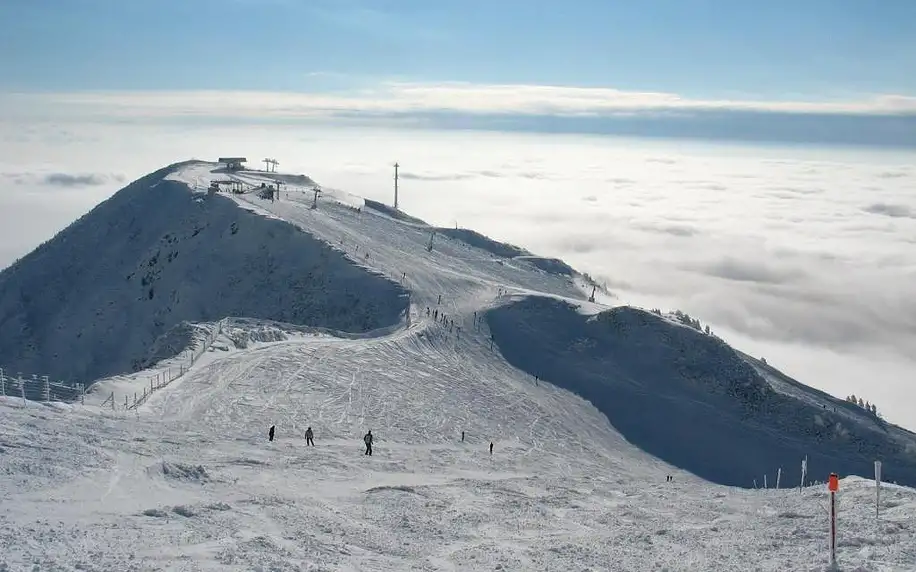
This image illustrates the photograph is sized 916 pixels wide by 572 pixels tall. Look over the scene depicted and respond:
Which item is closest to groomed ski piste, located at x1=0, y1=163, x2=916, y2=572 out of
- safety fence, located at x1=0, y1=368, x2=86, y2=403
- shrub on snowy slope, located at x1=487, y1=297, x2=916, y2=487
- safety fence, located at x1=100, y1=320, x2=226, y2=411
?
safety fence, located at x1=100, y1=320, x2=226, y2=411

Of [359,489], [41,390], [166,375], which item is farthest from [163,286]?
[359,489]

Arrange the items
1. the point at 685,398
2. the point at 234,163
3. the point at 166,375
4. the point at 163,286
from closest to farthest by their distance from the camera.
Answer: the point at 166,375 < the point at 685,398 < the point at 163,286 < the point at 234,163

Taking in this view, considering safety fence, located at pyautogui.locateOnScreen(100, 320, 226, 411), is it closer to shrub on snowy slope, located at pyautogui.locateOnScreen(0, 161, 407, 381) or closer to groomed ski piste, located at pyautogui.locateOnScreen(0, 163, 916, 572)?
groomed ski piste, located at pyautogui.locateOnScreen(0, 163, 916, 572)

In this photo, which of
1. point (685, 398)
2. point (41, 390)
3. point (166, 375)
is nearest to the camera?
point (166, 375)

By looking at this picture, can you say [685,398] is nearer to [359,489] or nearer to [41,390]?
[359,489]

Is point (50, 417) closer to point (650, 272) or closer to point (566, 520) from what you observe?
point (566, 520)
